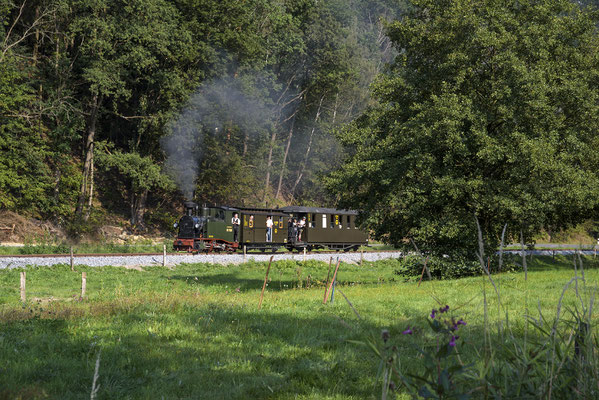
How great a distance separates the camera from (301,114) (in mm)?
59375

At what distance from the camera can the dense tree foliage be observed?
111 feet

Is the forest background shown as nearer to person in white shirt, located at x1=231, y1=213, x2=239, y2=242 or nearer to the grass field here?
the grass field

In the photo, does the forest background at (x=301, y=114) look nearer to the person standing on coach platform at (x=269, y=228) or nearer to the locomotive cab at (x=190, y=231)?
the locomotive cab at (x=190, y=231)

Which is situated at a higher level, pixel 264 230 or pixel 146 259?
pixel 264 230

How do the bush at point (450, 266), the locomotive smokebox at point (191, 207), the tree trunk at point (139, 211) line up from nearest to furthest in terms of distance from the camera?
1. the bush at point (450, 266)
2. the locomotive smokebox at point (191, 207)
3. the tree trunk at point (139, 211)

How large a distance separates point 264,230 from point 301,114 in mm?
27932

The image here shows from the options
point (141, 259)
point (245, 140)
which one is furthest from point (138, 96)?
point (141, 259)

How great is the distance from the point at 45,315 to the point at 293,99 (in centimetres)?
4925

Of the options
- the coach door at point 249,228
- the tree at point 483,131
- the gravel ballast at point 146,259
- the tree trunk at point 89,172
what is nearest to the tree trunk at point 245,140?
the tree trunk at point 89,172

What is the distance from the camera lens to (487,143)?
16906 mm

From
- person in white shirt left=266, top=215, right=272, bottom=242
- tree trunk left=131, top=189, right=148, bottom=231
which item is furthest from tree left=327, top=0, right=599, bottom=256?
tree trunk left=131, top=189, right=148, bottom=231

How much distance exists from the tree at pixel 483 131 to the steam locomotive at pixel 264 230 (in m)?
12.8

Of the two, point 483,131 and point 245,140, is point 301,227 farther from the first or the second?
point 483,131

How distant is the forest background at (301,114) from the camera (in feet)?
57.9
